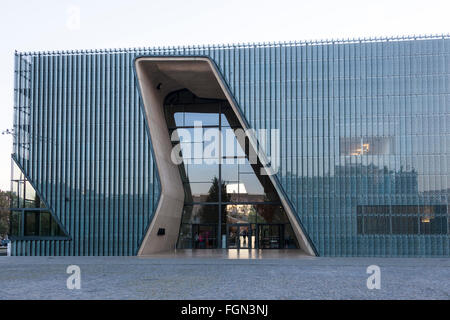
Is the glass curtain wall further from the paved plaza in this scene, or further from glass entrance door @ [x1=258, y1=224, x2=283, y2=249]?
the paved plaza

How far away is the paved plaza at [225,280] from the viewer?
1157 centimetres

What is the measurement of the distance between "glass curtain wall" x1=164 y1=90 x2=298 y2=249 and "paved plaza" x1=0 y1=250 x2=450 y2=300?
30.6ft

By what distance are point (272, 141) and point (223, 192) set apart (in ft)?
19.7

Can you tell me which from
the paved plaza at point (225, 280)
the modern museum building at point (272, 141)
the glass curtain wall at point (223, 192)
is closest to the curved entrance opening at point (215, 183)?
the glass curtain wall at point (223, 192)

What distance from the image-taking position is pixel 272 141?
82.5 feet

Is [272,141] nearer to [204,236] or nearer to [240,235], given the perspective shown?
[240,235]

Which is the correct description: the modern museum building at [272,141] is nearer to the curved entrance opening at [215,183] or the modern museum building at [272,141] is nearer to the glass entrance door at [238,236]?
the curved entrance opening at [215,183]

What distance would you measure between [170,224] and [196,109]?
23.5 feet

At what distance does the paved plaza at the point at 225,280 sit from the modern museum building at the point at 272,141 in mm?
4939

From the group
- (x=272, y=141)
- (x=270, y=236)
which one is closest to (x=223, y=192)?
(x=270, y=236)

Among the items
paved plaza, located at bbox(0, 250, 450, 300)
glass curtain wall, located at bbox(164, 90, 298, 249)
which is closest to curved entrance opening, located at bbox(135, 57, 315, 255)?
glass curtain wall, located at bbox(164, 90, 298, 249)

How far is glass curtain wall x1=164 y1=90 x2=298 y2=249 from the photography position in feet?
97.4
